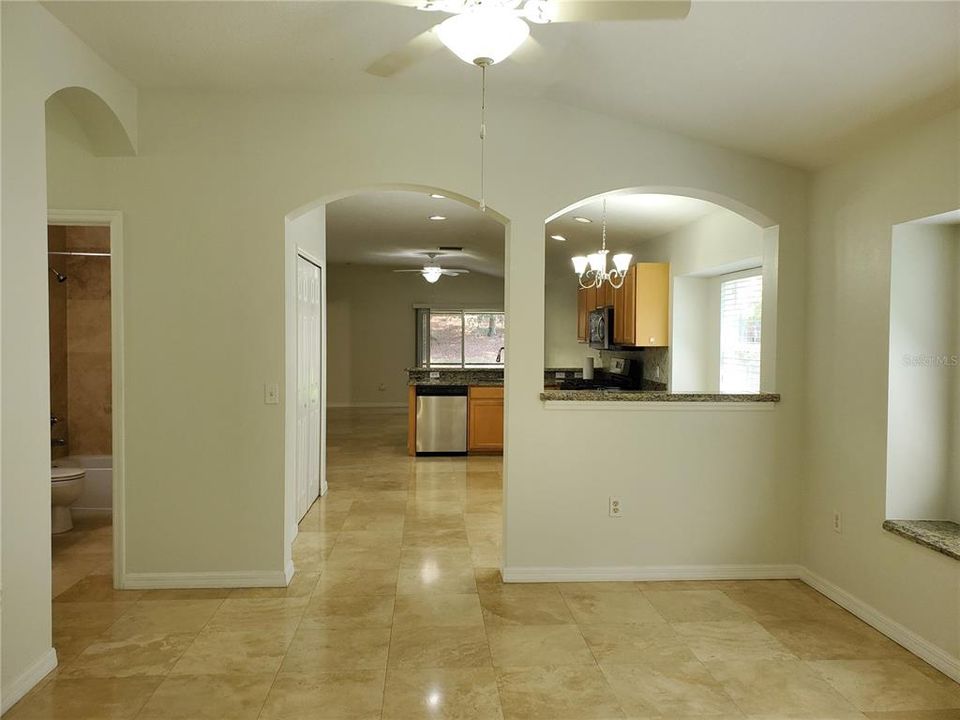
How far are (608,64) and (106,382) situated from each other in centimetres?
443

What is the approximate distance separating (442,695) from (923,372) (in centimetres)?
250

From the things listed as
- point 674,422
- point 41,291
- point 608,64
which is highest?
point 608,64

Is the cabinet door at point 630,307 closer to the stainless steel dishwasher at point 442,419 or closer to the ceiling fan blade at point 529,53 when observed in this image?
the stainless steel dishwasher at point 442,419

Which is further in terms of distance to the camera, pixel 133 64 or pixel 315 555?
pixel 315 555

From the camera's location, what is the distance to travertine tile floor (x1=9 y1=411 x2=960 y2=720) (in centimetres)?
257

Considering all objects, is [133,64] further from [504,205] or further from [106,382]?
[106,382]

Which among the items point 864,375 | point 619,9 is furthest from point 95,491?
point 864,375

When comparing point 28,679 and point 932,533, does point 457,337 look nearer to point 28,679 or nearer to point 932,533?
point 932,533

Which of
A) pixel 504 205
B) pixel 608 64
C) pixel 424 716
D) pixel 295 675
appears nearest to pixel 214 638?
pixel 295 675

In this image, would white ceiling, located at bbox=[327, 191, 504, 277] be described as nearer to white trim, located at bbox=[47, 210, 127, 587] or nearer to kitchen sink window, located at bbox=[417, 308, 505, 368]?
kitchen sink window, located at bbox=[417, 308, 505, 368]

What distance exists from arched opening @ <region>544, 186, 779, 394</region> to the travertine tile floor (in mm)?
1450

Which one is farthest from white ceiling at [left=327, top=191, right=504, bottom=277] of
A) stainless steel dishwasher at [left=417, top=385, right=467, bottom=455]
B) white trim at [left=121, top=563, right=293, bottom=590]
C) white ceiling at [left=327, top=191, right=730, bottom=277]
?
white trim at [left=121, top=563, right=293, bottom=590]

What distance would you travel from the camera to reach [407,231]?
7.59 metres

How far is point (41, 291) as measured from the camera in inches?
107
